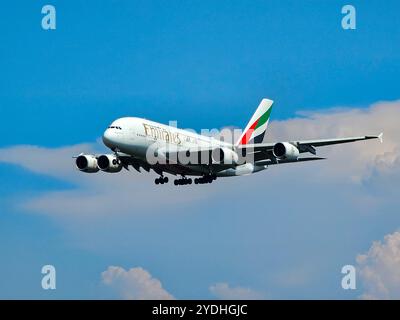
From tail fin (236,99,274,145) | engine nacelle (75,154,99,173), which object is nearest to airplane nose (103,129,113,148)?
engine nacelle (75,154,99,173)

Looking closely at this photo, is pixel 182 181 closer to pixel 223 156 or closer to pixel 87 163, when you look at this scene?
pixel 223 156

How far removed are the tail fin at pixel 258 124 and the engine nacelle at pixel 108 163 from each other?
50.3 ft

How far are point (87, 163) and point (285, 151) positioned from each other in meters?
16.9

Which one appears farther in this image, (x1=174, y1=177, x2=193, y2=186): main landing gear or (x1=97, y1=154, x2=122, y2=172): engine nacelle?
(x1=174, y1=177, x2=193, y2=186): main landing gear

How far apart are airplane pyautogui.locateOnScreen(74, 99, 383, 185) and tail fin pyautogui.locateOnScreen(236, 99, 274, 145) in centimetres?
859

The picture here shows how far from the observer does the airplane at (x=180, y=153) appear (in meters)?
79.9

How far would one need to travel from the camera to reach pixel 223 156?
82875mm

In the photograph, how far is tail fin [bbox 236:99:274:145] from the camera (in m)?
97.7

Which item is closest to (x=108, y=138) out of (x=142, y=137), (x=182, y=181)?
(x=142, y=137)

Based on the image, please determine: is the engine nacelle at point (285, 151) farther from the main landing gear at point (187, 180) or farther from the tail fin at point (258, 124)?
the tail fin at point (258, 124)

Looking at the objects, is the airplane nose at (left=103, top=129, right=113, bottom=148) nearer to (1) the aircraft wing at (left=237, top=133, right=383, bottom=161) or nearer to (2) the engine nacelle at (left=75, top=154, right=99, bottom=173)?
(2) the engine nacelle at (left=75, top=154, right=99, bottom=173)

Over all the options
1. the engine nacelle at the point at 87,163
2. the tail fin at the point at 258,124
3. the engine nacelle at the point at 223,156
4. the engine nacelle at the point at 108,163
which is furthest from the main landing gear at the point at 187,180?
the tail fin at the point at 258,124
